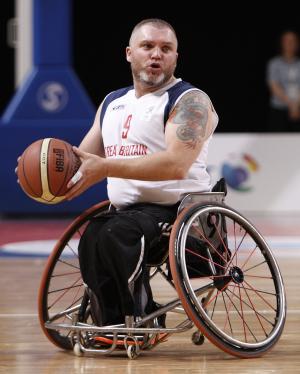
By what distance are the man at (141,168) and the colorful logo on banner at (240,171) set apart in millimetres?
6157

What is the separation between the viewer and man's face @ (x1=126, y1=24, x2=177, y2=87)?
16.7ft

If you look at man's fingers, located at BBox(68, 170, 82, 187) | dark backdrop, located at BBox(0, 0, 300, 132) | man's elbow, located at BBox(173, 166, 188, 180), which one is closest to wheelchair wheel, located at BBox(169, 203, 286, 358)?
man's elbow, located at BBox(173, 166, 188, 180)

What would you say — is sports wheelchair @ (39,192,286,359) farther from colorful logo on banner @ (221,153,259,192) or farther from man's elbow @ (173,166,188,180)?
colorful logo on banner @ (221,153,259,192)

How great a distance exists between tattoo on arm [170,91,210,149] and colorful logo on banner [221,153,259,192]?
636cm

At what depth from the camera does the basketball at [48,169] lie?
4805 mm

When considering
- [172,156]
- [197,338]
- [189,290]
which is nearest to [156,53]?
[172,156]

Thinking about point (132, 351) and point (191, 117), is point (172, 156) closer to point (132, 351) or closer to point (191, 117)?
point (191, 117)

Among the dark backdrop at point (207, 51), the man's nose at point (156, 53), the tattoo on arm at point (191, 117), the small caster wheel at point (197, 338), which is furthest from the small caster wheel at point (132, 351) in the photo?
the dark backdrop at point (207, 51)

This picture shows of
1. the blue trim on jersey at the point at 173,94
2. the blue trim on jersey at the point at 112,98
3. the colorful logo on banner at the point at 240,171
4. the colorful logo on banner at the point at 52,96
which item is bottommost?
the colorful logo on banner at the point at 240,171

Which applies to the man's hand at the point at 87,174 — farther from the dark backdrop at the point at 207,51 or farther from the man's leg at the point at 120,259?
the dark backdrop at the point at 207,51

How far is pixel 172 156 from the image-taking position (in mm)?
4898

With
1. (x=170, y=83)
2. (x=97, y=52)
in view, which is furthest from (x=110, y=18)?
(x=170, y=83)

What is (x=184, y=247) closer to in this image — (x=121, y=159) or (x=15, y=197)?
(x=121, y=159)

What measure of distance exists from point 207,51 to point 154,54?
11.0 meters
